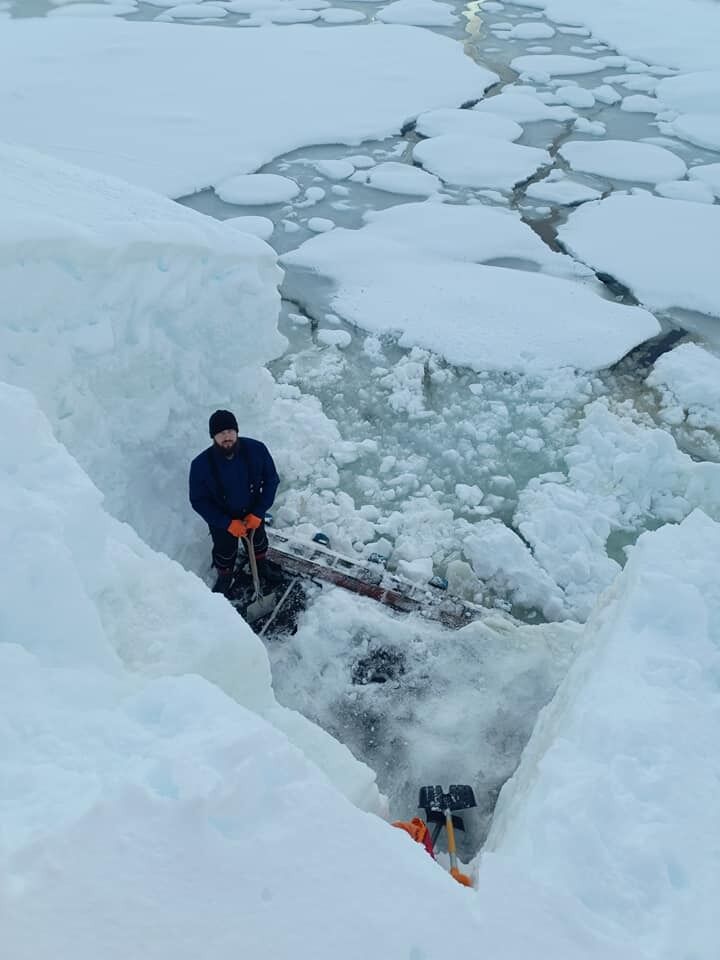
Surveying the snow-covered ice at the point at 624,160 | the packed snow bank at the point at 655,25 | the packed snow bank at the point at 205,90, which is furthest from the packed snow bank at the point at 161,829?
the packed snow bank at the point at 655,25

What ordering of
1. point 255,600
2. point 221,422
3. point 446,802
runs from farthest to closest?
1. point 255,600
2. point 221,422
3. point 446,802

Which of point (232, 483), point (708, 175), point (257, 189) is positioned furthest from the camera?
point (708, 175)

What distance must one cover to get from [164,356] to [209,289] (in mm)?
530

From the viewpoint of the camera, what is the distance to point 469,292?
299 inches

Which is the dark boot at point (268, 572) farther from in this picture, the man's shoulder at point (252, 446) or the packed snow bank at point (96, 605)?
the packed snow bank at point (96, 605)

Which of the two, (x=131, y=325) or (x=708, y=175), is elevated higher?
(x=131, y=325)

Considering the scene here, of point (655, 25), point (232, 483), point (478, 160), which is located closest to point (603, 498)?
point (232, 483)

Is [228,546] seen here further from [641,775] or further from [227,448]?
[641,775]

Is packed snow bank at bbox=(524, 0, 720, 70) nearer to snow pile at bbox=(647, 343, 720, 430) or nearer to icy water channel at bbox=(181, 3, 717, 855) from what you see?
icy water channel at bbox=(181, 3, 717, 855)

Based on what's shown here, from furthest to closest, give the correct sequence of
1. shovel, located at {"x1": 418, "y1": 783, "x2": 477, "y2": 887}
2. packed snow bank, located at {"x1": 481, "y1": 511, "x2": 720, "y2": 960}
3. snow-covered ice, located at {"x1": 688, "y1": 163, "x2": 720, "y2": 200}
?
snow-covered ice, located at {"x1": 688, "y1": 163, "x2": 720, "y2": 200} < shovel, located at {"x1": 418, "y1": 783, "x2": 477, "y2": 887} < packed snow bank, located at {"x1": 481, "y1": 511, "x2": 720, "y2": 960}

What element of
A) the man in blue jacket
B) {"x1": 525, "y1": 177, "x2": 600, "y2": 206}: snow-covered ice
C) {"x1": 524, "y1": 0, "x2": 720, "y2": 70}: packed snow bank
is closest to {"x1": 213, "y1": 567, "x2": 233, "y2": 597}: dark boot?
the man in blue jacket

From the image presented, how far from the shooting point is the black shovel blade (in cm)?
326

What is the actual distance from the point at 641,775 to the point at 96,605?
1783 millimetres

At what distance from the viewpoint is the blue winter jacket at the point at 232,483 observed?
13.2ft
